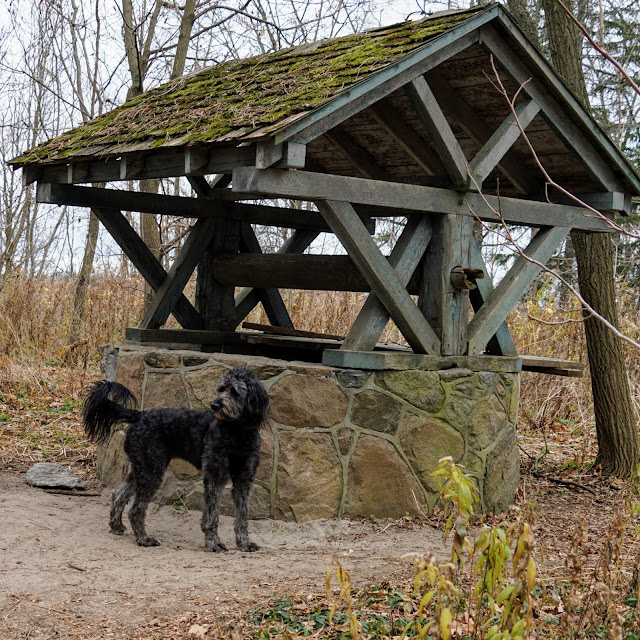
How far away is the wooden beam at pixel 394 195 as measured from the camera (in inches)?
232

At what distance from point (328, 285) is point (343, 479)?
2.03 meters

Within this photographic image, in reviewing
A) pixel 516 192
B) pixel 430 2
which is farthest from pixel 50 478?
pixel 430 2

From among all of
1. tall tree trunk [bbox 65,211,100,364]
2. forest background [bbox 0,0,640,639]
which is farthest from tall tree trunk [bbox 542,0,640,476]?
tall tree trunk [bbox 65,211,100,364]

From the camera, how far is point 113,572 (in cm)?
555

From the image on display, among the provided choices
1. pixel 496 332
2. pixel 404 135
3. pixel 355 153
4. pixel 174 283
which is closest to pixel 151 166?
pixel 174 283

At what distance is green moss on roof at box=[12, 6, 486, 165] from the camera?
20.4 ft

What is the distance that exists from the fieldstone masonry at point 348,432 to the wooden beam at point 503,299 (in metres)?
0.34

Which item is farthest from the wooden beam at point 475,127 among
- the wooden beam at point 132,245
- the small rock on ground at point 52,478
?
the small rock on ground at point 52,478

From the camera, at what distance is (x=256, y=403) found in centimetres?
598

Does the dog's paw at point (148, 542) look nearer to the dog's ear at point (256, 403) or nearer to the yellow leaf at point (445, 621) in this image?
the dog's ear at point (256, 403)

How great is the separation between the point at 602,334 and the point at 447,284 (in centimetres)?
250

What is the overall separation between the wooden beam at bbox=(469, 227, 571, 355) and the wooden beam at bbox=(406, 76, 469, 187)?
894 millimetres

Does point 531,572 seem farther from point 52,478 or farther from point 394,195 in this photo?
point 52,478

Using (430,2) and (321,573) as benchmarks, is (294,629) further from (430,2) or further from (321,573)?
(430,2)
